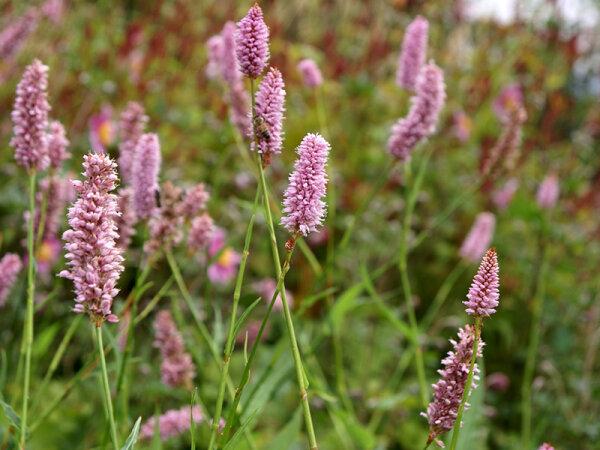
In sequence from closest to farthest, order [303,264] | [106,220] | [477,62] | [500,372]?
[106,220], [500,372], [303,264], [477,62]

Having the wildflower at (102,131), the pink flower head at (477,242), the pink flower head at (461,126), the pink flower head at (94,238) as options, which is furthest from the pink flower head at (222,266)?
the pink flower head at (461,126)

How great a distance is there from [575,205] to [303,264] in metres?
1.75

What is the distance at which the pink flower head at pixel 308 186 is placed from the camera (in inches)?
32.4

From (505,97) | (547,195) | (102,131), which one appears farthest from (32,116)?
(505,97)

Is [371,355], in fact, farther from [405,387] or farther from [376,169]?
[376,169]

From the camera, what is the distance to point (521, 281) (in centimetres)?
343

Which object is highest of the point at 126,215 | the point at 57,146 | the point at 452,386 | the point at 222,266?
the point at 222,266

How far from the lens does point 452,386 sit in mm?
839

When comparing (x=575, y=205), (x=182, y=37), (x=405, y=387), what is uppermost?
(x=182, y=37)

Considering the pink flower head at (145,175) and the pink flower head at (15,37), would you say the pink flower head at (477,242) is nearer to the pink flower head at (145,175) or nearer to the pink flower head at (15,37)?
the pink flower head at (145,175)

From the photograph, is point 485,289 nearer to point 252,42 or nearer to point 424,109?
point 252,42

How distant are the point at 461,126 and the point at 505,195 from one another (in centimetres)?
69

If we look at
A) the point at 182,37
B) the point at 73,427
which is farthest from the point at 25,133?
the point at 182,37

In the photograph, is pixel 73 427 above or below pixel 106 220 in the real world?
below
